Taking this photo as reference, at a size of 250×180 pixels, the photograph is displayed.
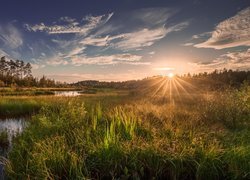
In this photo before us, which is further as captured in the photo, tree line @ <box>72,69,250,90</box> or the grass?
tree line @ <box>72,69,250,90</box>

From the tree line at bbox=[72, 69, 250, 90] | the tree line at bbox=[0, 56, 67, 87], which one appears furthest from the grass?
the tree line at bbox=[0, 56, 67, 87]

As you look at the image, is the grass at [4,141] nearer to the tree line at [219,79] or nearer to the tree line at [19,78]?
the tree line at [219,79]

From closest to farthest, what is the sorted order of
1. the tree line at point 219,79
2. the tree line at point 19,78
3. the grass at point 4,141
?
the grass at point 4,141, the tree line at point 219,79, the tree line at point 19,78

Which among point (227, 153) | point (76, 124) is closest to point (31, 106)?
point (76, 124)

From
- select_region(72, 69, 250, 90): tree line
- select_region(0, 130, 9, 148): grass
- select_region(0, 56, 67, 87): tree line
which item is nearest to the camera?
select_region(0, 130, 9, 148): grass

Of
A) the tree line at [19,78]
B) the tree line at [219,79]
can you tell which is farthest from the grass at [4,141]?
the tree line at [19,78]

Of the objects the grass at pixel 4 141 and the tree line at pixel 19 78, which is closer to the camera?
the grass at pixel 4 141

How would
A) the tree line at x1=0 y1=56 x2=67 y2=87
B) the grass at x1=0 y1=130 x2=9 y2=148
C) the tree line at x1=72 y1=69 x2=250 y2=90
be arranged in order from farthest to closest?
the tree line at x1=0 y1=56 x2=67 y2=87 → the tree line at x1=72 y1=69 x2=250 y2=90 → the grass at x1=0 y1=130 x2=9 y2=148

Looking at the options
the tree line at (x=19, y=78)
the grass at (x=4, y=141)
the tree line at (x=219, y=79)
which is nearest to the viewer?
the grass at (x=4, y=141)

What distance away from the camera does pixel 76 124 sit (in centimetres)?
948

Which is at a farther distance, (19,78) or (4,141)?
(19,78)

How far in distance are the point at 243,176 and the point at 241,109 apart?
7.31 metres

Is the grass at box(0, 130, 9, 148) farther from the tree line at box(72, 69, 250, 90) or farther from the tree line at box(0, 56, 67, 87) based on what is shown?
the tree line at box(0, 56, 67, 87)

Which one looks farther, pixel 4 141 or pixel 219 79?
pixel 219 79
